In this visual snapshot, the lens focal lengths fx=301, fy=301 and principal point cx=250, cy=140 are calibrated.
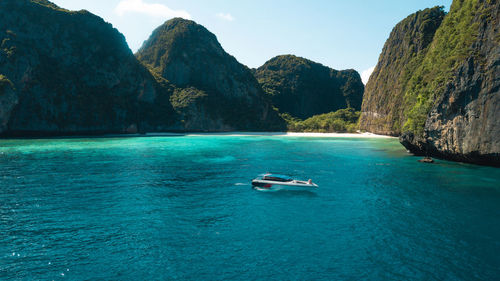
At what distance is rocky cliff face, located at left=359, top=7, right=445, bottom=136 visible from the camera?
150 m

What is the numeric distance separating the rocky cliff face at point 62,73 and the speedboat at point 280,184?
135 meters

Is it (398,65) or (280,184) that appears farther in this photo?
(398,65)

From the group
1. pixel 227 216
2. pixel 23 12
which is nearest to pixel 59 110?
pixel 23 12

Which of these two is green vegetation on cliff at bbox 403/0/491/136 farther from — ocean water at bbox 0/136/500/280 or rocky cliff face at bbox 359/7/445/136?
rocky cliff face at bbox 359/7/445/136

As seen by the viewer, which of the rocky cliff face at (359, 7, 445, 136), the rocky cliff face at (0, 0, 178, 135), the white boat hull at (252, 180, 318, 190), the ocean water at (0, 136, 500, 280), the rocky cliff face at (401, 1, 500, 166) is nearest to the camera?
the ocean water at (0, 136, 500, 280)

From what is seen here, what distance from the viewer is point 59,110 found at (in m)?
156

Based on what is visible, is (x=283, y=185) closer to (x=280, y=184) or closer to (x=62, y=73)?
(x=280, y=184)

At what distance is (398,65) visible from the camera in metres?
168

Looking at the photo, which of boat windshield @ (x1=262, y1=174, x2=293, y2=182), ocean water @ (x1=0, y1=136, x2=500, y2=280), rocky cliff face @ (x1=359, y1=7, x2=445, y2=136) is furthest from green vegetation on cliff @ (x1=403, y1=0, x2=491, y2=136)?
rocky cliff face @ (x1=359, y1=7, x2=445, y2=136)

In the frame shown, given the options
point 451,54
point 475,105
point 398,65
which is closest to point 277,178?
point 475,105

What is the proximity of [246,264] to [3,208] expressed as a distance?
1064 inches

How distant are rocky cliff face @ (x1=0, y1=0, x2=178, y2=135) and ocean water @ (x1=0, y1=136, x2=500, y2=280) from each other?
123 meters

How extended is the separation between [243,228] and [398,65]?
567 feet

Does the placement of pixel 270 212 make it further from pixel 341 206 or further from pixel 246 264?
pixel 246 264
